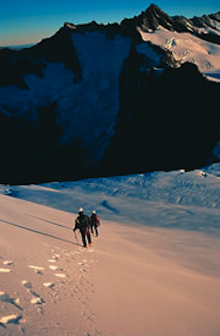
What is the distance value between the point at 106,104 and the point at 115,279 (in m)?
78.4

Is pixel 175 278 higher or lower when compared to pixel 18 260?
lower

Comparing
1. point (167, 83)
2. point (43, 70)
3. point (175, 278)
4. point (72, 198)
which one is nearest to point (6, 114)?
point (43, 70)

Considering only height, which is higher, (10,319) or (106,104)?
(106,104)

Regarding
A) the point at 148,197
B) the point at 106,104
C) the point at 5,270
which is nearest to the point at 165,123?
the point at 106,104

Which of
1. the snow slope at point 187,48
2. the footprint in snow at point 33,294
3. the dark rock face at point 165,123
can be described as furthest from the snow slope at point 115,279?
the snow slope at point 187,48

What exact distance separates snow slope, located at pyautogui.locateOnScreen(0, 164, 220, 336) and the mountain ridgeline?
139 ft

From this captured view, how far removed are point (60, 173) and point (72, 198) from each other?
60553mm

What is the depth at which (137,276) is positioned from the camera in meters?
8.30

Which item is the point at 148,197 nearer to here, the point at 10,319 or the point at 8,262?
the point at 8,262

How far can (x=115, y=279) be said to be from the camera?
7.49 m

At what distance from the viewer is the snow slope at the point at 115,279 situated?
A: 4.71 m

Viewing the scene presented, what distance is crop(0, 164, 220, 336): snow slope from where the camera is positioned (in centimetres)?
471

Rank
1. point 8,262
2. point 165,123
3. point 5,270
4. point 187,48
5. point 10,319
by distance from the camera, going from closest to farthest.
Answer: point 10,319 < point 5,270 < point 8,262 < point 165,123 < point 187,48

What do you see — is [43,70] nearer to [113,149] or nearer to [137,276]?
[113,149]
